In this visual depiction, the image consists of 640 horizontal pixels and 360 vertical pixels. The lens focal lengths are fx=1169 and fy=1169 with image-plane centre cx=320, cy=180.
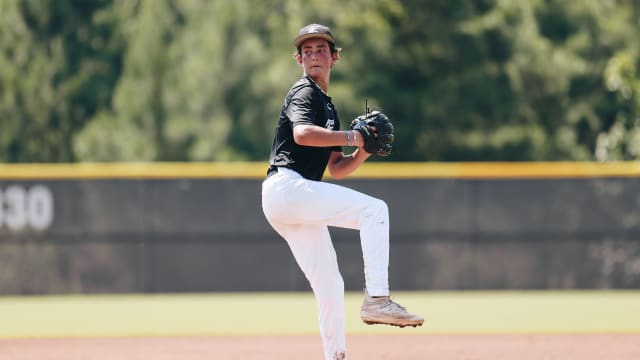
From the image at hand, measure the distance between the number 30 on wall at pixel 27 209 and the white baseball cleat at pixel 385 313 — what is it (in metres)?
7.95

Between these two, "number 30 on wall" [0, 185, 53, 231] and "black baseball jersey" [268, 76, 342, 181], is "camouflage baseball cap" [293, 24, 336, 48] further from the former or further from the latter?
"number 30 on wall" [0, 185, 53, 231]

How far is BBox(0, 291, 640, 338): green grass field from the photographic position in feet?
33.5

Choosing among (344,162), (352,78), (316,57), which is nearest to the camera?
(316,57)

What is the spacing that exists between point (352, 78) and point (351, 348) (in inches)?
390

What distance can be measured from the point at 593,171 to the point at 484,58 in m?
5.85

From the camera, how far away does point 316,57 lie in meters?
6.43

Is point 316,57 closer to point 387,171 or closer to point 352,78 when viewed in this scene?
point 387,171

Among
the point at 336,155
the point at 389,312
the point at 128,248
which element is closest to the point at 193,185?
the point at 128,248

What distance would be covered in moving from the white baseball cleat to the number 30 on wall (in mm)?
7952

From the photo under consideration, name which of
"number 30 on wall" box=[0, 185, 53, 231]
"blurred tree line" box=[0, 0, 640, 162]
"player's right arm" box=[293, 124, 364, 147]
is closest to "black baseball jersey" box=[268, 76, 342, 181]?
"player's right arm" box=[293, 124, 364, 147]

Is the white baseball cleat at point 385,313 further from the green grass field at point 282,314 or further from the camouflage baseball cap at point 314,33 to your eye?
the green grass field at point 282,314

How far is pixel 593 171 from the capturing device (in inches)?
528

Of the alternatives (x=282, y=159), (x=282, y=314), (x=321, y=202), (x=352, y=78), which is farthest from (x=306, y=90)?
(x=352, y=78)

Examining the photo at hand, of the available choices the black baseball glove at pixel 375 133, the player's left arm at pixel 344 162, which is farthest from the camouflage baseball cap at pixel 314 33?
the player's left arm at pixel 344 162
